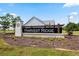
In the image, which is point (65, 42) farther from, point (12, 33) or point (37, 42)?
point (12, 33)

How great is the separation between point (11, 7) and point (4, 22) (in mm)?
307

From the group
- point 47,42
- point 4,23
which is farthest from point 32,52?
point 4,23

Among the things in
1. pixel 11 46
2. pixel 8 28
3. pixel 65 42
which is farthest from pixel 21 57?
pixel 65 42

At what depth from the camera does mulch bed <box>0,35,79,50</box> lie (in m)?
4.02

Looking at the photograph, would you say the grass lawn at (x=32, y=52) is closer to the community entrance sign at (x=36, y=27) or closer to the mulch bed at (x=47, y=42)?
the mulch bed at (x=47, y=42)

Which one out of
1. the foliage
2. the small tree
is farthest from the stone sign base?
the small tree

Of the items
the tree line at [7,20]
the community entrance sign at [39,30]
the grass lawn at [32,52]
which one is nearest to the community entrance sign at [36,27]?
the community entrance sign at [39,30]

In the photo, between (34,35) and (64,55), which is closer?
(64,55)

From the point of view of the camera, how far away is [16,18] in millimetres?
4051

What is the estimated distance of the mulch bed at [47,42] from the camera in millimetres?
4016

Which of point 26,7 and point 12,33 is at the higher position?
point 26,7

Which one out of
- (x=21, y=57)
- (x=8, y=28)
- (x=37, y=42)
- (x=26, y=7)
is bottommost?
(x=21, y=57)

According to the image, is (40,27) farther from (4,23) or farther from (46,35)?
(4,23)

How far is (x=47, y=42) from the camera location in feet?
13.3
